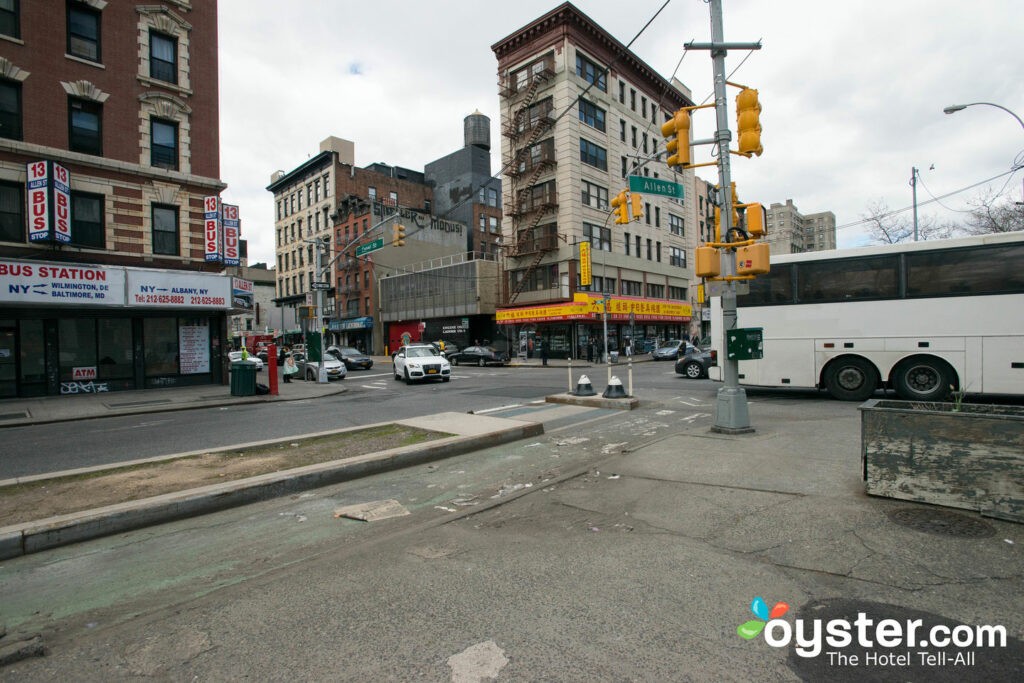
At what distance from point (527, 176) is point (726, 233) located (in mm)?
34267

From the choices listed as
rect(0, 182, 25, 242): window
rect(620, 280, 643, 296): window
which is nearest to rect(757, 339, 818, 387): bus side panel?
rect(0, 182, 25, 242): window

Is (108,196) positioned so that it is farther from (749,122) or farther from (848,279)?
(848,279)

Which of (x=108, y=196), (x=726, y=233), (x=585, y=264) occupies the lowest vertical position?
(x=726, y=233)

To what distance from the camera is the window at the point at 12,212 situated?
16484 mm

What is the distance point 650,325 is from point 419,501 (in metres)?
43.4

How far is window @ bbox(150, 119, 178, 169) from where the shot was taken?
64.0 feet

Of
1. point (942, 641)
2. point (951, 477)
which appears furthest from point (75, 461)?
point (951, 477)

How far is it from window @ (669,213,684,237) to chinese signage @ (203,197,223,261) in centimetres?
4054

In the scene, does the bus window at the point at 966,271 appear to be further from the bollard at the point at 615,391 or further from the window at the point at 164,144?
the window at the point at 164,144

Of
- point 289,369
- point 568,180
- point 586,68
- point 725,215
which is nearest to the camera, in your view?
point 725,215

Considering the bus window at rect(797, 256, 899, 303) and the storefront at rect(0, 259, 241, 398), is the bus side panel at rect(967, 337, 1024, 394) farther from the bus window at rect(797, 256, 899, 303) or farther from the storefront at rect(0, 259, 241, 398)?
the storefront at rect(0, 259, 241, 398)

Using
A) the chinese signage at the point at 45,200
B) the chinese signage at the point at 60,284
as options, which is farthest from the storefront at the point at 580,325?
the chinese signage at the point at 45,200

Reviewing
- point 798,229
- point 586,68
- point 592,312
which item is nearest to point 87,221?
point 592,312

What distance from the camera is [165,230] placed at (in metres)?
19.5
